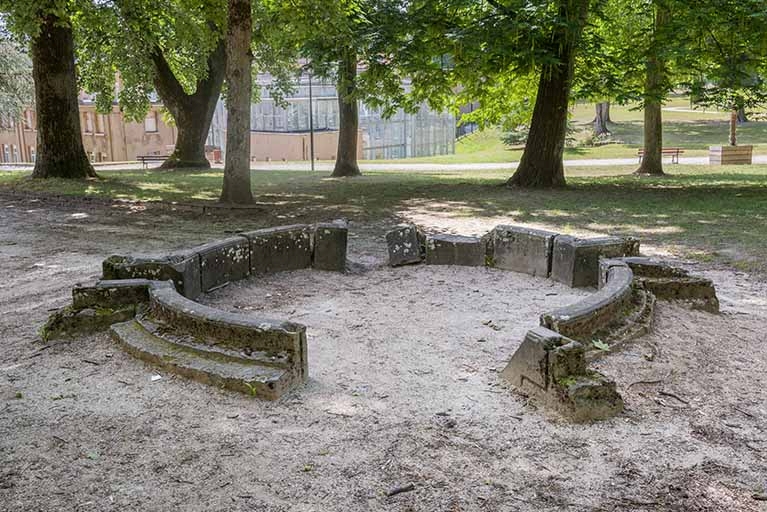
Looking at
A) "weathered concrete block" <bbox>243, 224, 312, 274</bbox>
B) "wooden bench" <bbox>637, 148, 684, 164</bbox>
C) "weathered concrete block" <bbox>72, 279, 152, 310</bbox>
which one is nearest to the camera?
"weathered concrete block" <bbox>72, 279, 152, 310</bbox>

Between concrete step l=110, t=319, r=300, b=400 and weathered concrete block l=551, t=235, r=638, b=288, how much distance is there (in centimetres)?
349

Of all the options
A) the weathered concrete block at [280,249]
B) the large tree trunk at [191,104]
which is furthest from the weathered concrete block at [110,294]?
the large tree trunk at [191,104]

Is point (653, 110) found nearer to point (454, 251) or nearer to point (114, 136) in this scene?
point (454, 251)

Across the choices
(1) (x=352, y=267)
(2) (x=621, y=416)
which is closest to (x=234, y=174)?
(1) (x=352, y=267)

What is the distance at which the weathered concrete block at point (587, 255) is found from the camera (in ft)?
22.4

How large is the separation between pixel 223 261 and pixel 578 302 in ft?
10.9

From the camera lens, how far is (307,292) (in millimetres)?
6773

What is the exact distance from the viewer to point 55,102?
602 inches

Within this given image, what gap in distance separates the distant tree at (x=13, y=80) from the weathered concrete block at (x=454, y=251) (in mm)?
26814

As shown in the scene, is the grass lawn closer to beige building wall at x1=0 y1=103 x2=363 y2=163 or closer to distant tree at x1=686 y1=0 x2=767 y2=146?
beige building wall at x1=0 y1=103 x2=363 y2=163

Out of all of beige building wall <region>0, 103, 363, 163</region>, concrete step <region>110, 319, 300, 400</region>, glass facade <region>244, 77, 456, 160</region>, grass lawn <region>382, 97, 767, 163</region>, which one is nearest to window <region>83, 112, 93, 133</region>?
beige building wall <region>0, 103, 363, 163</region>

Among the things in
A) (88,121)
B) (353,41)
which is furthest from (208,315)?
(88,121)

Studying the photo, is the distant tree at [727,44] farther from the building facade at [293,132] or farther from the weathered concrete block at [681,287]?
the building facade at [293,132]

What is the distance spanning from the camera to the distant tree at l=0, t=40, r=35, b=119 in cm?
2905
